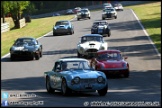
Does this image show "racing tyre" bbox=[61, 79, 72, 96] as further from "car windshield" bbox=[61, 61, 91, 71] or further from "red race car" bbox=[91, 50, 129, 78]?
"red race car" bbox=[91, 50, 129, 78]

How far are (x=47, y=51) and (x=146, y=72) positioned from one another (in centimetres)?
1399

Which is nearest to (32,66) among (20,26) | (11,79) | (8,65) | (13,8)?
(8,65)

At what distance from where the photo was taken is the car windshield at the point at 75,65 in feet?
60.3

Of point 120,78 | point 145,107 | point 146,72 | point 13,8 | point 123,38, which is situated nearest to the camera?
point 145,107

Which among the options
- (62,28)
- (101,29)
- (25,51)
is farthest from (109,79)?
(62,28)

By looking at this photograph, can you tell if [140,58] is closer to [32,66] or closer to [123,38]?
[32,66]

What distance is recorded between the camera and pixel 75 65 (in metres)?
18.5

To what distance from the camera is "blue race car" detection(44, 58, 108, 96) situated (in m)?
17.3

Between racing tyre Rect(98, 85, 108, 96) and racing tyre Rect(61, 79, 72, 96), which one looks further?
racing tyre Rect(98, 85, 108, 96)

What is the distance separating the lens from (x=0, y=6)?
69.2 metres

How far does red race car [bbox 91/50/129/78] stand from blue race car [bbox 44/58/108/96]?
5.74m

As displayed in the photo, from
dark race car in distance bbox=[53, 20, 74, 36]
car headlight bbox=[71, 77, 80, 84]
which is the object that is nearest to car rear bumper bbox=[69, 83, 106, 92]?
car headlight bbox=[71, 77, 80, 84]

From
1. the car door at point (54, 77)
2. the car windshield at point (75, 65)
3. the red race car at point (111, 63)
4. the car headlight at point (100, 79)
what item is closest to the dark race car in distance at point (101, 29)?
the red race car at point (111, 63)

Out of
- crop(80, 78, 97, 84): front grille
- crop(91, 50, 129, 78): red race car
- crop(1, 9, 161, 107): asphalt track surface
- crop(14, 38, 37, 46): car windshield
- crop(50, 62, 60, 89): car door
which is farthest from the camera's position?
crop(14, 38, 37, 46): car windshield
